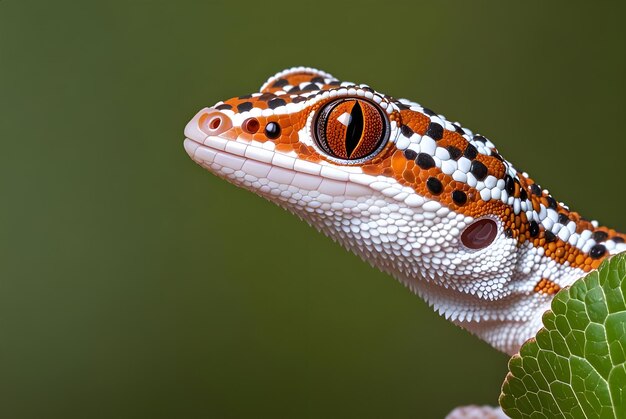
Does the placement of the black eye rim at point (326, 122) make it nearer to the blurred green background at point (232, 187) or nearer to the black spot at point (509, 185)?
the black spot at point (509, 185)

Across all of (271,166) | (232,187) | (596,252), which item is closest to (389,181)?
Answer: (271,166)

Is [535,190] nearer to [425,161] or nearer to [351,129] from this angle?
[425,161]

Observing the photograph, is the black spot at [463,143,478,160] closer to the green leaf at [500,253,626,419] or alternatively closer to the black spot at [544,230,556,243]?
the black spot at [544,230,556,243]

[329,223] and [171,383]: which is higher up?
[329,223]

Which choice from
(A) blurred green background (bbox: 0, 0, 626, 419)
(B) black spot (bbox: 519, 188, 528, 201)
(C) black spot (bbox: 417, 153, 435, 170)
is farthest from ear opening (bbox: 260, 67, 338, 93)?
(A) blurred green background (bbox: 0, 0, 626, 419)

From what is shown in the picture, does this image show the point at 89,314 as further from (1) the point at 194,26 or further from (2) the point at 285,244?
(1) the point at 194,26

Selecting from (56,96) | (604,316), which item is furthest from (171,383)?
(604,316)
